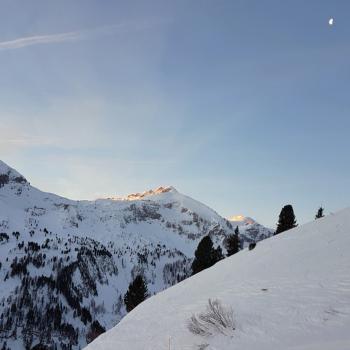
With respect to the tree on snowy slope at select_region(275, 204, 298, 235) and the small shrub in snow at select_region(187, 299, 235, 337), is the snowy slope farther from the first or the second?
the tree on snowy slope at select_region(275, 204, 298, 235)

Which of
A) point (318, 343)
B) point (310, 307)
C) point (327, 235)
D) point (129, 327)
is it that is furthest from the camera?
point (327, 235)

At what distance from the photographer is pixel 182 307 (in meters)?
20.7

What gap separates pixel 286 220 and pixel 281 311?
52.9m

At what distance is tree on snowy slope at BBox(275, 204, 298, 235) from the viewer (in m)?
64.1

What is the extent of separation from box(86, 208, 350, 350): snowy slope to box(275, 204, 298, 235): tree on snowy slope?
1414 inches

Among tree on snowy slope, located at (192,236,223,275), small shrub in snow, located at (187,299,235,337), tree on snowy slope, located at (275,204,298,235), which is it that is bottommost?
small shrub in snow, located at (187,299,235,337)

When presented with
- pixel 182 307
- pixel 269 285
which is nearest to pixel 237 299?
pixel 269 285

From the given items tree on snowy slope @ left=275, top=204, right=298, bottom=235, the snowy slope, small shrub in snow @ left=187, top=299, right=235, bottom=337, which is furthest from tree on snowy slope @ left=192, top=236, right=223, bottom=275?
small shrub in snow @ left=187, top=299, right=235, bottom=337

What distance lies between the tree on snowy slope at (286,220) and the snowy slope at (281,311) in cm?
3591

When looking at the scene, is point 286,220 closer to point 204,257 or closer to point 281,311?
point 204,257

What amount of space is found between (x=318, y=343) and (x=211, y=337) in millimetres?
3837

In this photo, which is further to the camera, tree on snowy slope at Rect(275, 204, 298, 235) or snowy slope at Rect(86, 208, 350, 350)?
tree on snowy slope at Rect(275, 204, 298, 235)

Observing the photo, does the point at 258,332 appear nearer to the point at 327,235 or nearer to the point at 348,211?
the point at 327,235

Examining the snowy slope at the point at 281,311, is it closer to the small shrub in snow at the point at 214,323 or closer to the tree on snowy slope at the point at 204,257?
the small shrub in snow at the point at 214,323
